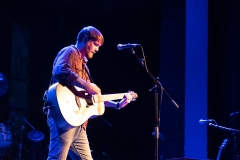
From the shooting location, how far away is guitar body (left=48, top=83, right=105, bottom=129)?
3453mm

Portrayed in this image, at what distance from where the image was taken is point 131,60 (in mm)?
10984

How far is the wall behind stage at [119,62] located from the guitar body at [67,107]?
642cm

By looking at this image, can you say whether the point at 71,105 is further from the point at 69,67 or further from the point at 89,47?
the point at 89,47

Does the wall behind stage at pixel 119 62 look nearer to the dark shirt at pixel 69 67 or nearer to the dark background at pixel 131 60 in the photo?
the dark background at pixel 131 60

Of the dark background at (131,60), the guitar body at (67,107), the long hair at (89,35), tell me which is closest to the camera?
the guitar body at (67,107)

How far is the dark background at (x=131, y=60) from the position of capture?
7.62m

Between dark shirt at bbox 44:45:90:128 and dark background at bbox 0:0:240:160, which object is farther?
dark background at bbox 0:0:240:160

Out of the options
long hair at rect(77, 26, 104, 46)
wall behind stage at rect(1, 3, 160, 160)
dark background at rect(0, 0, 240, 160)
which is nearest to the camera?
long hair at rect(77, 26, 104, 46)

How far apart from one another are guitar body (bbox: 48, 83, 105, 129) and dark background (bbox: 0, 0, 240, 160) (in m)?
4.23

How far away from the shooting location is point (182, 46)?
7918 millimetres

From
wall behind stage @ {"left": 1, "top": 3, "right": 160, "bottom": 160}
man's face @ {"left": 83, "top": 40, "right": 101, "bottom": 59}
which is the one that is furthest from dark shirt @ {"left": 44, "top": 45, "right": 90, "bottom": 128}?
wall behind stage @ {"left": 1, "top": 3, "right": 160, "bottom": 160}

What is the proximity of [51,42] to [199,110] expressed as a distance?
15.0 ft

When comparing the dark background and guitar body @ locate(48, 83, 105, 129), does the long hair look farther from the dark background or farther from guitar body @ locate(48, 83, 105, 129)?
the dark background

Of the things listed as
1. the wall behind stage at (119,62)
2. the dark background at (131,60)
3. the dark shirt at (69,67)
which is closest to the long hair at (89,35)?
the dark shirt at (69,67)
